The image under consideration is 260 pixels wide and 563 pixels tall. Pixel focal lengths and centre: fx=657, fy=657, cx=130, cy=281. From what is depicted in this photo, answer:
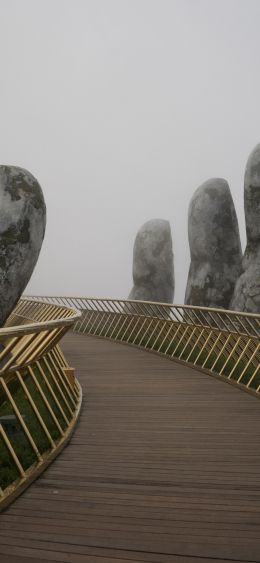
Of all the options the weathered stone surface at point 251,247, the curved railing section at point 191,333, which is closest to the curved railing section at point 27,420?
the curved railing section at point 191,333

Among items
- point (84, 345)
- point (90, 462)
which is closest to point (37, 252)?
point (84, 345)

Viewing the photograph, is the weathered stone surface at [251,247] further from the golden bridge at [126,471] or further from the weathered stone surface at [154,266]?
the weathered stone surface at [154,266]

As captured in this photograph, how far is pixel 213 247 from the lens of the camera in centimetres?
1786

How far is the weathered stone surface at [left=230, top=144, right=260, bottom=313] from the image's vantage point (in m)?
14.6

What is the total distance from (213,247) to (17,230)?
7741 mm

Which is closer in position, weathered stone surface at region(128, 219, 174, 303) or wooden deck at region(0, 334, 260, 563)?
wooden deck at region(0, 334, 260, 563)

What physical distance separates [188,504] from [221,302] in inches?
528

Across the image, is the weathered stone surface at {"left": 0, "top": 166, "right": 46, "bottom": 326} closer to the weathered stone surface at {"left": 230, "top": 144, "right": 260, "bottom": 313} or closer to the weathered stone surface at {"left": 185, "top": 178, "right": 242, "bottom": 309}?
the weathered stone surface at {"left": 230, "top": 144, "right": 260, "bottom": 313}

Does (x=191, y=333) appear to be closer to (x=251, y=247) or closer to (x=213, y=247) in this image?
(x=251, y=247)

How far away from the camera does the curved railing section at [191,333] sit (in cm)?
1043

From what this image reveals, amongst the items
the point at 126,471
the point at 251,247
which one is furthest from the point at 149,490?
the point at 251,247

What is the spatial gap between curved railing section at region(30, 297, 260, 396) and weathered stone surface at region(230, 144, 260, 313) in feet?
1.50

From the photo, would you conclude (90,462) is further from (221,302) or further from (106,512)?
(221,302)

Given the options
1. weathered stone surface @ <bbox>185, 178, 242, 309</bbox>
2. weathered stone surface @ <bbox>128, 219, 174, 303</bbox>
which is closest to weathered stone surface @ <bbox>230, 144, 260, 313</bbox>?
weathered stone surface @ <bbox>185, 178, 242, 309</bbox>
